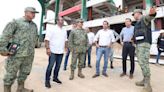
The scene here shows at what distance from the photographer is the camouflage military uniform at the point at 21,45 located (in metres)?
4.73

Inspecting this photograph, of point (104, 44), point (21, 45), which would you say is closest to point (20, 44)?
point (21, 45)

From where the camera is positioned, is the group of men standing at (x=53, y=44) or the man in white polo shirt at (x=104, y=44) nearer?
the group of men standing at (x=53, y=44)

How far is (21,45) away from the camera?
193 inches

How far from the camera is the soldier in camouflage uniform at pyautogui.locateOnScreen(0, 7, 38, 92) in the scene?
4.73 metres

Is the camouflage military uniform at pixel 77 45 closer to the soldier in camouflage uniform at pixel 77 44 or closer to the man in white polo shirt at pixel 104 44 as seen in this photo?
the soldier in camouflage uniform at pixel 77 44

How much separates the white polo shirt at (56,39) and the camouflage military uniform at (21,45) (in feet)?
2.70

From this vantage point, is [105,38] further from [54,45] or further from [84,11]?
[84,11]

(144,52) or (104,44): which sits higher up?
(104,44)

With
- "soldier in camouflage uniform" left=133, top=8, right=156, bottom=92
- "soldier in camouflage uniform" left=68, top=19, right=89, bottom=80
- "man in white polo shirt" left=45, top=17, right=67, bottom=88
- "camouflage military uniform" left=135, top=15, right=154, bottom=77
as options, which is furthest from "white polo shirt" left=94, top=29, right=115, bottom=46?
"camouflage military uniform" left=135, top=15, right=154, bottom=77

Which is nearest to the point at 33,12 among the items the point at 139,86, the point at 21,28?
the point at 21,28

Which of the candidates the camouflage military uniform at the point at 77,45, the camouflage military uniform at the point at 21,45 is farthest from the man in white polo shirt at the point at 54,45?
the camouflage military uniform at the point at 21,45

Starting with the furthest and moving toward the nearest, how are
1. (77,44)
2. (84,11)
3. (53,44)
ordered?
(84,11) < (77,44) < (53,44)

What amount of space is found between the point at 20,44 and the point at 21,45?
0.03 metres

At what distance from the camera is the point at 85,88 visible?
231 inches
